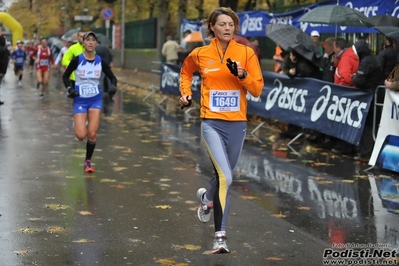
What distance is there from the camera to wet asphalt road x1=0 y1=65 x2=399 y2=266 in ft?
22.6

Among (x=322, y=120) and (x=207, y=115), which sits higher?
(x=207, y=115)

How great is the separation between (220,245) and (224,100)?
1.22m

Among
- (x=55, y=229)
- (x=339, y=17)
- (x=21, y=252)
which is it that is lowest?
(x=55, y=229)

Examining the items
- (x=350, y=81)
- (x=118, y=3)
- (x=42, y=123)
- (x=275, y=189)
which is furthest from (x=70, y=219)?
(x=118, y=3)

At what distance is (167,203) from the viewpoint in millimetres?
9023

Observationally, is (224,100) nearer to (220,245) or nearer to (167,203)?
(220,245)

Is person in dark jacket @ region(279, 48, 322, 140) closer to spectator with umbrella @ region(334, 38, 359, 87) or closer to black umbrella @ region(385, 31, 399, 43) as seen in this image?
spectator with umbrella @ region(334, 38, 359, 87)

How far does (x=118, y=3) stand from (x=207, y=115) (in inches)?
1627

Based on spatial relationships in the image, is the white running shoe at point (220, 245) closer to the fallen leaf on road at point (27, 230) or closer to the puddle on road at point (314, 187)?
the puddle on road at point (314, 187)

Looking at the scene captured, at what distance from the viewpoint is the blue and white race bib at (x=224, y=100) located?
7.08 metres

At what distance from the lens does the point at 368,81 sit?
12.8 m

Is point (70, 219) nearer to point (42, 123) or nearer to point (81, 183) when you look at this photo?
point (81, 183)

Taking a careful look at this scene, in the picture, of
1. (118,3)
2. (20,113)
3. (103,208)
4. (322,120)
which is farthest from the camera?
(118,3)

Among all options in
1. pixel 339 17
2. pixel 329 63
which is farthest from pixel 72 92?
pixel 339 17
